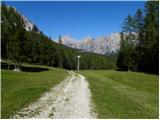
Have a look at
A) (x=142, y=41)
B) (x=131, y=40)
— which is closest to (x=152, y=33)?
(x=142, y=41)

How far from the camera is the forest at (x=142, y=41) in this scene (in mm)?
66500

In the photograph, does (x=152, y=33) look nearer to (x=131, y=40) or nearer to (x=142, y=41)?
(x=142, y=41)

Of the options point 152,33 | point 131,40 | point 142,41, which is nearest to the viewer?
point 152,33

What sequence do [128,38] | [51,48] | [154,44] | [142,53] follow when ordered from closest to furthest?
[154,44] < [142,53] < [128,38] < [51,48]

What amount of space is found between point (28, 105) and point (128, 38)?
2773 inches

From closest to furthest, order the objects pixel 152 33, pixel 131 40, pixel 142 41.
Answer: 1. pixel 152 33
2. pixel 142 41
3. pixel 131 40

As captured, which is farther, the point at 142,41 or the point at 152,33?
the point at 142,41

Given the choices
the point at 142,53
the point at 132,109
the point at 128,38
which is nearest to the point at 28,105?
the point at 132,109

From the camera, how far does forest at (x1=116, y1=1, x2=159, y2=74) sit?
6650 cm

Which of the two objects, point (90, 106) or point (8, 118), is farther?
point (90, 106)

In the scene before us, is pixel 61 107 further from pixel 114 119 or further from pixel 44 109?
pixel 114 119

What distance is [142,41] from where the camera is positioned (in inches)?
3086

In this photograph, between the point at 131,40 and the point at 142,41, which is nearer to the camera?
the point at 142,41

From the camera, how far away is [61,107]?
18953mm
